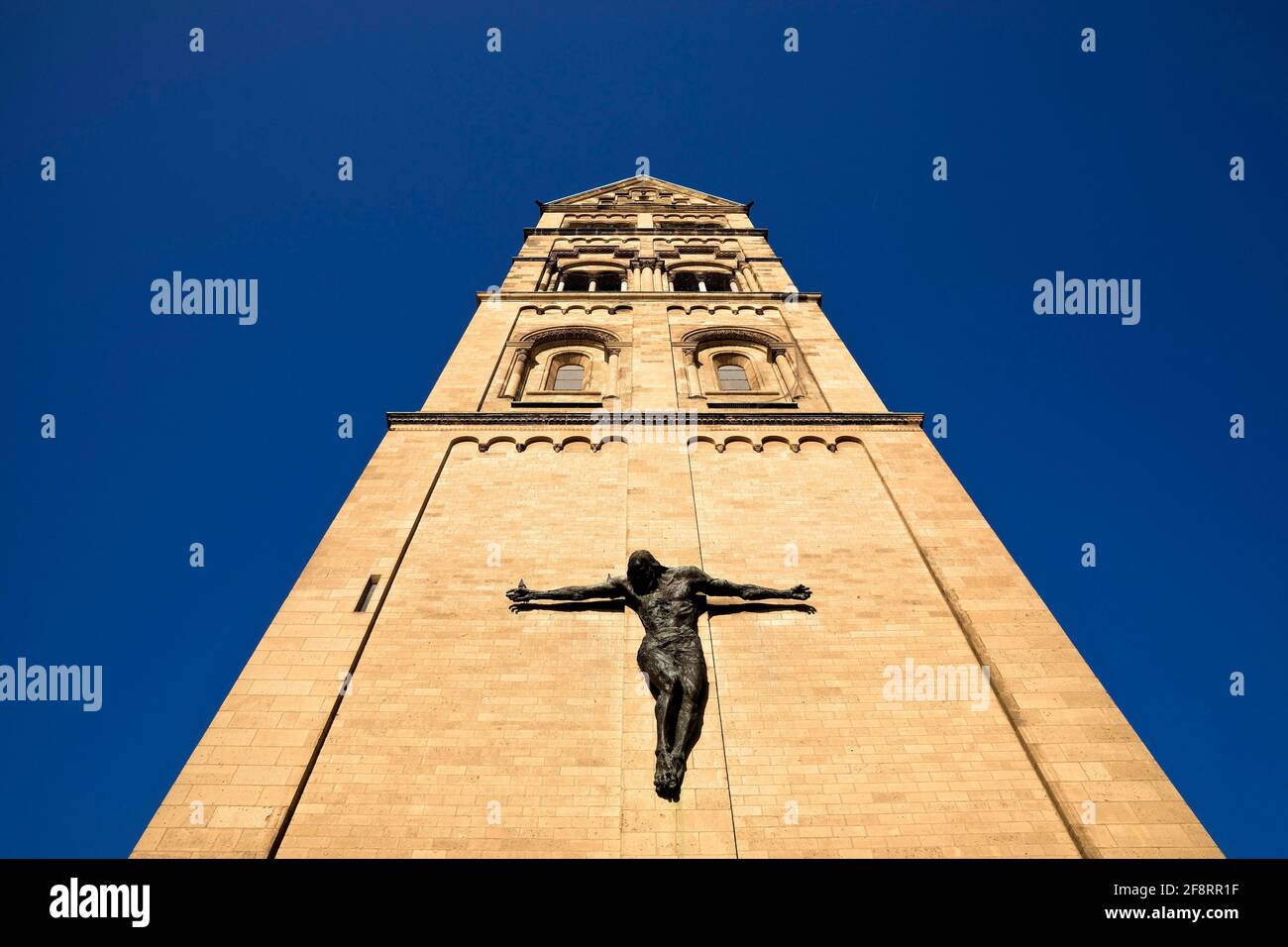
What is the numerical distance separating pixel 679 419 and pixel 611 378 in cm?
328

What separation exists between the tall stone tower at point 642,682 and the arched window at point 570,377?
2.23 m

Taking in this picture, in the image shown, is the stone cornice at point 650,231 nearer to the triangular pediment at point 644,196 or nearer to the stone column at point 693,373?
the triangular pediment at point 644,196

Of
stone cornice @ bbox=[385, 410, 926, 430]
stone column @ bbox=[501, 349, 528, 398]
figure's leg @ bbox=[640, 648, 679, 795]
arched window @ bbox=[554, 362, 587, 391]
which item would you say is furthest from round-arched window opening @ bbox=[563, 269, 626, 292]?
figure's leg @ bbox=[640, 648, 679, 795]

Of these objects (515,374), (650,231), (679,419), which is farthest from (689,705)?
(650,231)

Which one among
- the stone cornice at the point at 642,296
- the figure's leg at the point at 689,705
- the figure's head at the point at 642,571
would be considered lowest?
the figure's leg at the point at 689,705

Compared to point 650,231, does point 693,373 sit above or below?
below

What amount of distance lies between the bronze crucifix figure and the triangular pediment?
91.5 ft

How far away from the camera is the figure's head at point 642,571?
1173cm

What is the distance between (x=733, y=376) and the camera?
21000 mm

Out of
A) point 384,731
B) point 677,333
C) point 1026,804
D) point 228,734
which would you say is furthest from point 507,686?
point 677,333

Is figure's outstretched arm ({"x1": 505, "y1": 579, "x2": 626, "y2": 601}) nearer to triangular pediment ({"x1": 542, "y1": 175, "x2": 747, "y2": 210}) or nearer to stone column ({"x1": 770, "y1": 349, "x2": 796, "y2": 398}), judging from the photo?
stone column ({"x1": 770, "y1": 349, "x2": 796, "y2": 398})

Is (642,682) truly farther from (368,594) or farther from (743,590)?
(368,594)

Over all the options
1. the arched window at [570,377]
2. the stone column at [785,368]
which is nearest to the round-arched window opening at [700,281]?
the stone column at [785,368]
